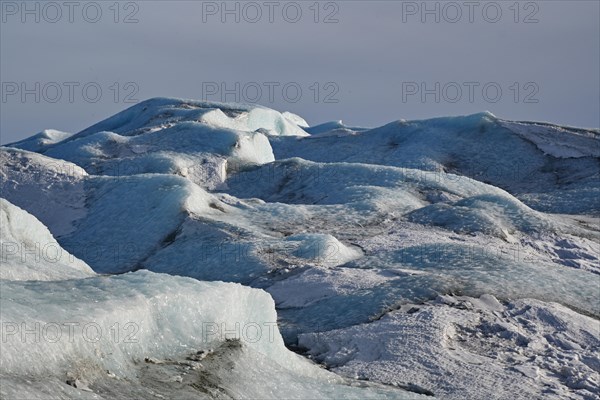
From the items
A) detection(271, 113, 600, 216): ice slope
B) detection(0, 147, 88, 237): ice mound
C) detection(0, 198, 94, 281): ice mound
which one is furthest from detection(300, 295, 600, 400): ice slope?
detection(271, 113, 600, 216): ice slope

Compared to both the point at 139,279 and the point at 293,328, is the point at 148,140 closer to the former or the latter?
the point at 293,328

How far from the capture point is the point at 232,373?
11469 millimetres

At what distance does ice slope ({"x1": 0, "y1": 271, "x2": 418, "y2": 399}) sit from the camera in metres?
9.41

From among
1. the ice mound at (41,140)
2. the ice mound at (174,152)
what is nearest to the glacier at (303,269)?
the ice mound at (174,152)

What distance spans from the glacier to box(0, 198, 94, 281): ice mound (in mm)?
67

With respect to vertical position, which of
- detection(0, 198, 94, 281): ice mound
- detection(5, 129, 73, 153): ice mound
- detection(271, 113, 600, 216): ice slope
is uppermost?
detection(0, 198, 94, 281): ice mound

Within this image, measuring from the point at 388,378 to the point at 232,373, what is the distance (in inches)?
188

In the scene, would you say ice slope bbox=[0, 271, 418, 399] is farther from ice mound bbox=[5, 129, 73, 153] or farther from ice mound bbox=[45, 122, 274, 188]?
ice mound bbox=[5, 129, 73, 153]

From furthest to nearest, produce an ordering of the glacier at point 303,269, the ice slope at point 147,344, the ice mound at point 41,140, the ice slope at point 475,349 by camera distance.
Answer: the ice mound at point 41,140 → the ice slope at point 475,349 → the glacier at point 303,269 → the ice slope at point 147,344

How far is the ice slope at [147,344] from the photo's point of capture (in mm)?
9414

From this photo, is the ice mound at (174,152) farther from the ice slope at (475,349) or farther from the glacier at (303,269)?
the ice slope at (475,349)

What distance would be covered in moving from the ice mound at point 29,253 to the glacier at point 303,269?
0.22 ft

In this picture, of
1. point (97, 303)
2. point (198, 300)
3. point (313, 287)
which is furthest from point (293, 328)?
point (97, 303)

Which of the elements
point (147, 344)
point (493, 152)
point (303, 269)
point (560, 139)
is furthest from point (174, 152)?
point (147, 344)
